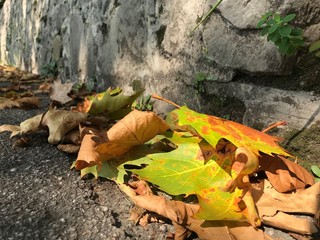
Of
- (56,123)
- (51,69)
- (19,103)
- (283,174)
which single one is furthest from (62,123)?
(51,69)

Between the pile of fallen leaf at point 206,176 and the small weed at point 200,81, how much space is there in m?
0.32

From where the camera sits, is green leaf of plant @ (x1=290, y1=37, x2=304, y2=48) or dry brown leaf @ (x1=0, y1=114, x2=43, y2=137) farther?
dry brown leaf @ (x1=0, y1=114, x2=43, y2=137)

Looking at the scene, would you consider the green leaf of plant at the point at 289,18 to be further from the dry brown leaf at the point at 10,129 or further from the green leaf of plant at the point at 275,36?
the dry brown leaf at the point at 10,129

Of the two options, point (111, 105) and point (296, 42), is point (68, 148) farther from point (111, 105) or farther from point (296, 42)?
point (296, 42)

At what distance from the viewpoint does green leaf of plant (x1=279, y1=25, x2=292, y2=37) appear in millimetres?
997

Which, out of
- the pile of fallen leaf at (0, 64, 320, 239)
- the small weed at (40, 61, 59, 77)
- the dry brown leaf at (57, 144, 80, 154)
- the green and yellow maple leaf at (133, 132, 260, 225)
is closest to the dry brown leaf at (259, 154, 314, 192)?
the pile of fallen leaf at (0, 64, 320, 239)

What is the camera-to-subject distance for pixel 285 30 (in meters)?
1.00

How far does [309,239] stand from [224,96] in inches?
25.2

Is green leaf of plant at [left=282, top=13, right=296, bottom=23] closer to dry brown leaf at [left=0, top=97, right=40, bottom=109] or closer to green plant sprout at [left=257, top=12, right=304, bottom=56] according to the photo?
green plant sprout at [left=257, top=12, right=304, bottom=56]

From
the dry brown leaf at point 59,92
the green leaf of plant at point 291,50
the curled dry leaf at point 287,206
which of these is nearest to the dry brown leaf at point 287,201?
the curled dry leaf at point 287,206

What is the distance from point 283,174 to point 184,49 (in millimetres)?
752

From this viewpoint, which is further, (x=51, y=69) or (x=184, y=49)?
(x=51, y=69)

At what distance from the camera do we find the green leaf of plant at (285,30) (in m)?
1.00

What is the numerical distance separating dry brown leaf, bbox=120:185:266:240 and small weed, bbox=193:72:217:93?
63 cm
